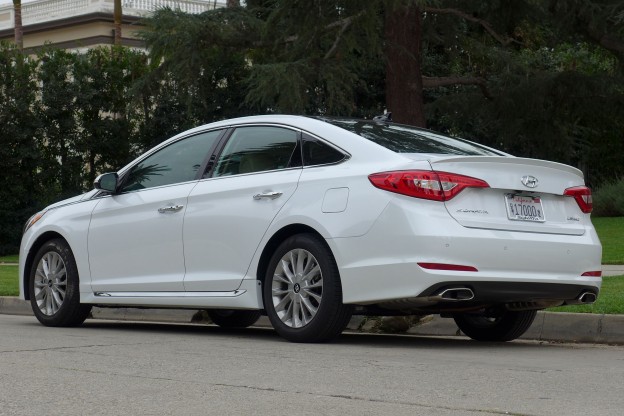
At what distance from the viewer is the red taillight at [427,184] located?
774 centimetres

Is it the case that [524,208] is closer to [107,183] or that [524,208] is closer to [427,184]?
[427,184]

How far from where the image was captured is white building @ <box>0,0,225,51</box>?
42.7 meters

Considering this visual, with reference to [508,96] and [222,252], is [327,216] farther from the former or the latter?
[508,96]

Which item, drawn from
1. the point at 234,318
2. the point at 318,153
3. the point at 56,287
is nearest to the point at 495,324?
the point at 318,153

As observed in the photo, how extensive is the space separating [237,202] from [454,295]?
1.92 metres

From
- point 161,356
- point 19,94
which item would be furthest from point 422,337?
point 19,94

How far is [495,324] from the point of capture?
9133 mm

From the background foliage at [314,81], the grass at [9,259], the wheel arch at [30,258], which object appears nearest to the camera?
the wheel arch at [30,258]

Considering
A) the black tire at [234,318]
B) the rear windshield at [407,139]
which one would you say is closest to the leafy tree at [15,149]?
the black tire at [234,318]

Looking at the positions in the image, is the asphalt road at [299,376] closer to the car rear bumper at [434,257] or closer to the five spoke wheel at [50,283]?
the car rear bumper at [434,257]

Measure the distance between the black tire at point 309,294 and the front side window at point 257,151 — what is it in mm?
721

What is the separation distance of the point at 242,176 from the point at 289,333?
1309 mm

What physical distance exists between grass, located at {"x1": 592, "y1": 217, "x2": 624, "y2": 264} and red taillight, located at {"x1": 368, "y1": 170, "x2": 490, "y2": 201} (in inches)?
348

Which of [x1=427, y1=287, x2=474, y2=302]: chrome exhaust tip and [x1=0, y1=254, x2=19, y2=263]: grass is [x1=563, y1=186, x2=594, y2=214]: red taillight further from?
[x1=0, y1=254, x2=19, y2=263]: grass
